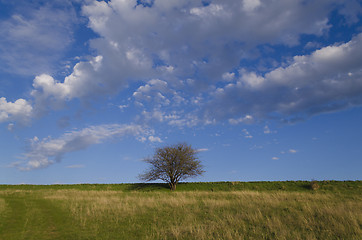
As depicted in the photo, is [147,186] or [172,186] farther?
[147,186]

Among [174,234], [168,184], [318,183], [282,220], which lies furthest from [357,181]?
[174,234]

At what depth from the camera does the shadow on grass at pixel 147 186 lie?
4916 cm

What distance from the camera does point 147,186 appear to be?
50719 mm

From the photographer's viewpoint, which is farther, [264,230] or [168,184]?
[168,184]

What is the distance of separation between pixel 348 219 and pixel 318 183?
3567 centimetres

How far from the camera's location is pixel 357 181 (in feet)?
132

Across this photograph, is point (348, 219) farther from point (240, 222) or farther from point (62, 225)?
point (62, 225)

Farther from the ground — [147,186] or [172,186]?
[147,186]

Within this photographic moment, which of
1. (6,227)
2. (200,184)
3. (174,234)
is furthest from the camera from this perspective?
(200,184)

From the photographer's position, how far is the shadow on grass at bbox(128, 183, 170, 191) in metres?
49.2

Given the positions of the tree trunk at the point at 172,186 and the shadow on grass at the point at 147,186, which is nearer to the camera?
the tree trunk at the point at 172,186

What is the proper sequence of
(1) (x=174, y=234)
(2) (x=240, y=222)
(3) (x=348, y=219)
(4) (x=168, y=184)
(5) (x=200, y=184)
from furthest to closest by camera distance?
(4) (x=168, y=184), (5) (x=200, y=184), (2) (x=240, y=222), (3) (x=348, y=219), (1) (x=174, y=234)

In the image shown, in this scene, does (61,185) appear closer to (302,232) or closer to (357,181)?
(302,232)

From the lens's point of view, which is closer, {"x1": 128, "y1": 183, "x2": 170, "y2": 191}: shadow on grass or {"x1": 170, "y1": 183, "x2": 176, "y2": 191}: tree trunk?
{"x1": 170, "y1": 183, "x2": 176, "y2": 191}: tree trunk
